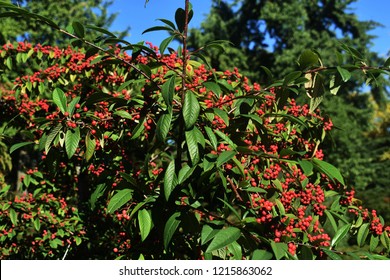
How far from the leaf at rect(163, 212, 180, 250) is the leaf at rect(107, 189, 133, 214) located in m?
0.24

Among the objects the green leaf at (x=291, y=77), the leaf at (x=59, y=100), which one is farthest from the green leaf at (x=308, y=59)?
the leaf at (x=59, y=100)

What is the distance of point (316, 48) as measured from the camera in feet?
73.6

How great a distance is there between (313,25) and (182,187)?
88.2ft

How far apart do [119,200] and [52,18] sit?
2100 centimetres

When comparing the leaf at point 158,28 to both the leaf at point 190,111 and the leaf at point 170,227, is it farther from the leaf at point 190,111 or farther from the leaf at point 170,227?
the leaf at point 170,227

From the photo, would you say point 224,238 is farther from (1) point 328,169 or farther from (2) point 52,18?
(2) point 52,18

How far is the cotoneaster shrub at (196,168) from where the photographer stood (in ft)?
5.94

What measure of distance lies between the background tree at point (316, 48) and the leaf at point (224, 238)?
1932cm

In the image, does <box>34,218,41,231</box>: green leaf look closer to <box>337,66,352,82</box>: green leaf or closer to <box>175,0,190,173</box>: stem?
<box>175,0,190,173</box>: stem

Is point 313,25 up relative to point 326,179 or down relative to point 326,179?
up

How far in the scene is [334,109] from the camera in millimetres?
20844
